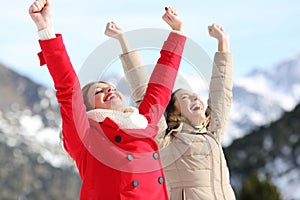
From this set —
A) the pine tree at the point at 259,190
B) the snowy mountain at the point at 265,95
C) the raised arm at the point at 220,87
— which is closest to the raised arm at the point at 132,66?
the raised arm at the point at 220,87

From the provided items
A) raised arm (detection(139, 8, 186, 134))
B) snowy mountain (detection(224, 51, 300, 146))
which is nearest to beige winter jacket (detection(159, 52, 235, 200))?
raised arm (detection(139, 8, 186, 134))

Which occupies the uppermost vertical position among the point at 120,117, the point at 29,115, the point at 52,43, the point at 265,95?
the point at 52,43

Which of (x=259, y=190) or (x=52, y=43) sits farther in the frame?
(x=259, y=190)

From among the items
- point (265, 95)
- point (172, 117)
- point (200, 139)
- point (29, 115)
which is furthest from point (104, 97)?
point (265, 95)

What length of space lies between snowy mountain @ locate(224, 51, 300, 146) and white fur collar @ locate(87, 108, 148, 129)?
126621mm

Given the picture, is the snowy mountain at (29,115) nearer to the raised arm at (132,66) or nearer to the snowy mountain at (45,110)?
the snowy mountain at (45,110)

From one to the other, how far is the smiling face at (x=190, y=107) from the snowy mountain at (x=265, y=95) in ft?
413

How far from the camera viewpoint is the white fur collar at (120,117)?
340 centimetres

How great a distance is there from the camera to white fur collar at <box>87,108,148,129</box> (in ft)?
11.2

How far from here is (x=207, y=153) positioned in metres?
4.24

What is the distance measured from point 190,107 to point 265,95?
157661 mm

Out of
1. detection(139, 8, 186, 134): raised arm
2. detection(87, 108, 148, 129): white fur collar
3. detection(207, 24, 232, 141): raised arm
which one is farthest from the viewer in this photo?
detection(207, 24, 232, 141): raised arm

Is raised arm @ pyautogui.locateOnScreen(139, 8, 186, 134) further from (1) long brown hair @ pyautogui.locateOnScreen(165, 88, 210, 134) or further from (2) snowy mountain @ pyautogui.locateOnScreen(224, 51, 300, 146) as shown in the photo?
(2) snowy mountain @ pyautogui.locateOnScreen(224, 51, 300, 146)

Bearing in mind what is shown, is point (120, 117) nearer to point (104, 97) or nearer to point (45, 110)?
point (104, 97)
